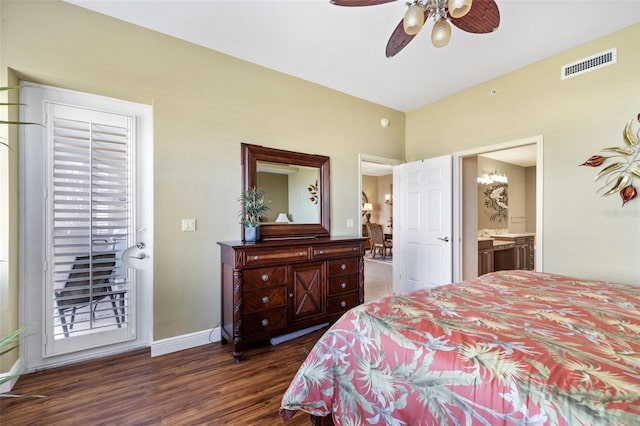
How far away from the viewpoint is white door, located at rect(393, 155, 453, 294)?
3586 millimetres

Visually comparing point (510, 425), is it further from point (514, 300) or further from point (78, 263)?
point (78, 263)

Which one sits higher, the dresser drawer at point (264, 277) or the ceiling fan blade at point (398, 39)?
the ceiling fan blade at point (398, 39)

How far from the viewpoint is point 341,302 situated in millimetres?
2992

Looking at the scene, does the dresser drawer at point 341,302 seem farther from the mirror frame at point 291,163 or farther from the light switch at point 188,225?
the light switch at point 188,225

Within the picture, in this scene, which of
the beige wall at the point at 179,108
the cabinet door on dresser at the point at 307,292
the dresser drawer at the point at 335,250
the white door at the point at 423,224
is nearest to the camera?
the beige wall at the point at 179,108

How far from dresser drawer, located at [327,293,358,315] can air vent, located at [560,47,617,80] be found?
3179mm

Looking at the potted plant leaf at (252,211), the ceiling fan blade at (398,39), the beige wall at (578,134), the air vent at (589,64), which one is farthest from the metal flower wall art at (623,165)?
the potted plant leaf at (252,211)

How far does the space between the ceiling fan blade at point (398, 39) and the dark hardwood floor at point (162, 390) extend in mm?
2615

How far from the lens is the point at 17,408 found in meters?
1.74

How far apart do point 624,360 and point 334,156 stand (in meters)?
3.09

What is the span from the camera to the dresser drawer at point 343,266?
2.92 m

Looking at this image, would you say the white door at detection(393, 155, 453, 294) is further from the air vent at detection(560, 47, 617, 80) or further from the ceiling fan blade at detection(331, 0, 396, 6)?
the ceiling fan blade at detection(331, 0, 396, 6)

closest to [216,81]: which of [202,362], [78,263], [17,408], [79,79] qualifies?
[79,79]

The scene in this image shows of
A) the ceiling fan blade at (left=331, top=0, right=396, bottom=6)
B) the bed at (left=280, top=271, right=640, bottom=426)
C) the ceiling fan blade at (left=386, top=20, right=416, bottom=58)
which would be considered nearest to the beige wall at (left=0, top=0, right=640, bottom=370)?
the bed at (left=280, top=271, right=640, bottom=426)
